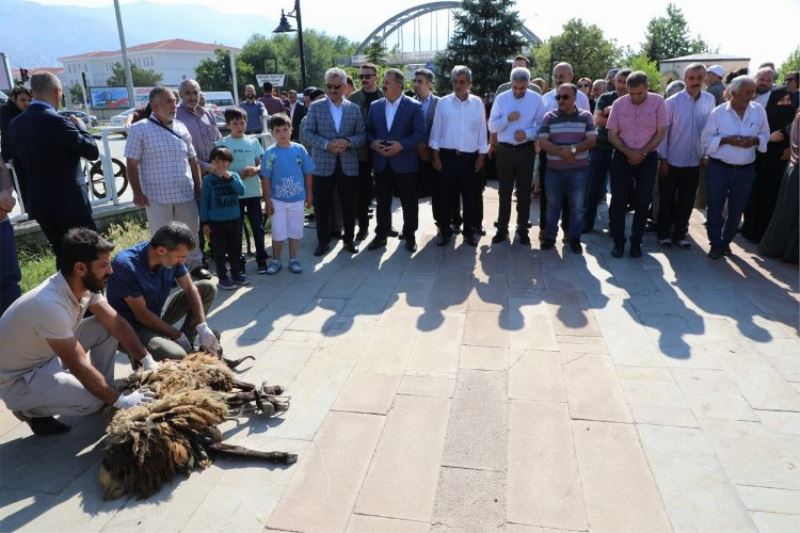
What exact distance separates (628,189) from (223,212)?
4.22 m

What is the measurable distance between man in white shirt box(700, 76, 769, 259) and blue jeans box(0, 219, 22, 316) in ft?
20.5

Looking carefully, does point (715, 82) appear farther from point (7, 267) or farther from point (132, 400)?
point (7, 267)

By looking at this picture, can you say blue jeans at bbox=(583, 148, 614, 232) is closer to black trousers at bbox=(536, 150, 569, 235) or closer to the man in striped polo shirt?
black trousers at bbox=(536, 150, 569, 235)

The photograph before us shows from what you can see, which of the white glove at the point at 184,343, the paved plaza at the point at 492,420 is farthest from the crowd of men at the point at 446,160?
the paved plaza at the point at 492,420

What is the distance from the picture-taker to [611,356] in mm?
3691

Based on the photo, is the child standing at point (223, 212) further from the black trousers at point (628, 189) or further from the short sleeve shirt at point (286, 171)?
the black trousers at point (628, 189)

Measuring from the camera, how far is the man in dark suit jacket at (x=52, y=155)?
4.00m

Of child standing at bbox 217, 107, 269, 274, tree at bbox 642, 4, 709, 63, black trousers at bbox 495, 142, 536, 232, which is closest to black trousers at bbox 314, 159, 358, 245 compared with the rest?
child standing at bbox 217, 107, 269, 274

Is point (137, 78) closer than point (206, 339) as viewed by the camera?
No

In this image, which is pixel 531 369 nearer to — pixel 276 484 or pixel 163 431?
pixel 276 484

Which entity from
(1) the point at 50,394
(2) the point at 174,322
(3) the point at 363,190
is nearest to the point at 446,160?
(3) the point at 363,190

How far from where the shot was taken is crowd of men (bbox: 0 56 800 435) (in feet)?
13.7

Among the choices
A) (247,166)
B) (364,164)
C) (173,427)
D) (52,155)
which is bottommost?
(173,427)

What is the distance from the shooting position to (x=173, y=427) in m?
2.59
